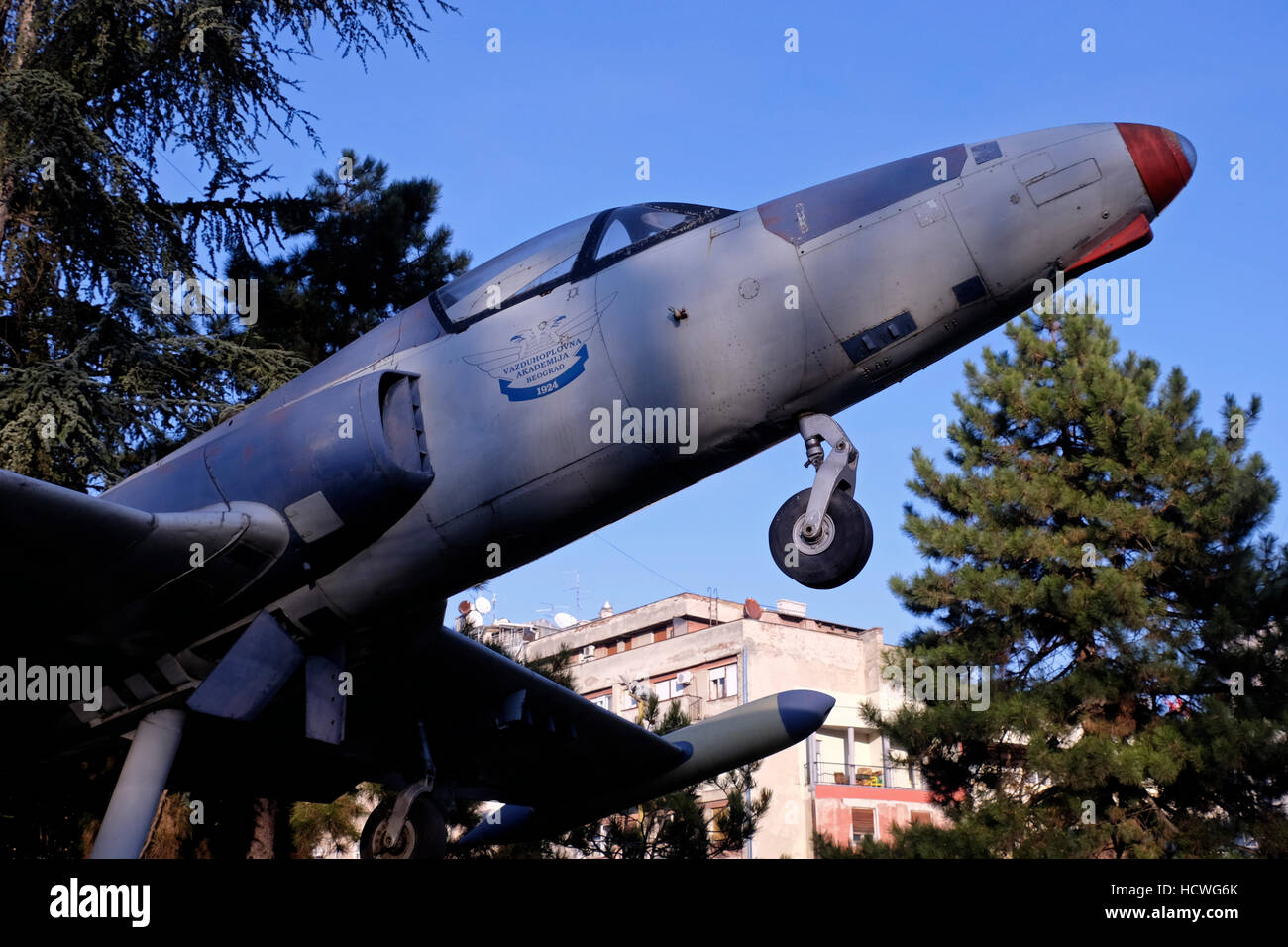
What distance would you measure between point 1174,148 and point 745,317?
2.40 m

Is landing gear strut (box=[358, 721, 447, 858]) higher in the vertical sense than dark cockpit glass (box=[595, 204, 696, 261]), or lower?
lower

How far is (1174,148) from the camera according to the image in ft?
20.1

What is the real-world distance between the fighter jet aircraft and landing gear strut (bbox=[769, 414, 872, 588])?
15 millimetres

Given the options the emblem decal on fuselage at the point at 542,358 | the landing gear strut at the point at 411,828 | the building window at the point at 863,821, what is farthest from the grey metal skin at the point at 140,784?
the building window at the point at 863,821

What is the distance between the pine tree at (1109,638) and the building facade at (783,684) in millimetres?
21321

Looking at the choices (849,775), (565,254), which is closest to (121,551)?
(565,254)

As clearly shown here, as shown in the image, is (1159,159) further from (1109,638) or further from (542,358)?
(1109,638)

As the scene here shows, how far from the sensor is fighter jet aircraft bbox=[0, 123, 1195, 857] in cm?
610

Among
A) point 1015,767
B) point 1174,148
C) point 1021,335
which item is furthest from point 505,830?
point 1021,335

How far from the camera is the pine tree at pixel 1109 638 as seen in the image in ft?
65.3

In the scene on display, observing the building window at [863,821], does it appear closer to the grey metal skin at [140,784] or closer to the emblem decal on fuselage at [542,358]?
the grey metal skin at [140,784]

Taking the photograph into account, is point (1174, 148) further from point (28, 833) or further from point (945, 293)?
point (28, 833)

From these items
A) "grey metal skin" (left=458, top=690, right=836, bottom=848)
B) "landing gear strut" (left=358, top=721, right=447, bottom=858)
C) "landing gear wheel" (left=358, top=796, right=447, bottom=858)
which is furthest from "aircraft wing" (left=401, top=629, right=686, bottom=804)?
"landing gear wheel" (left=358, top=796, right=447, bottom=858)

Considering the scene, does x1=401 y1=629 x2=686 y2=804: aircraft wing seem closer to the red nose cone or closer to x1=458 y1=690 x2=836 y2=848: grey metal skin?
x1=458 y1=690 x2=836 y2=848: grey metal skin
